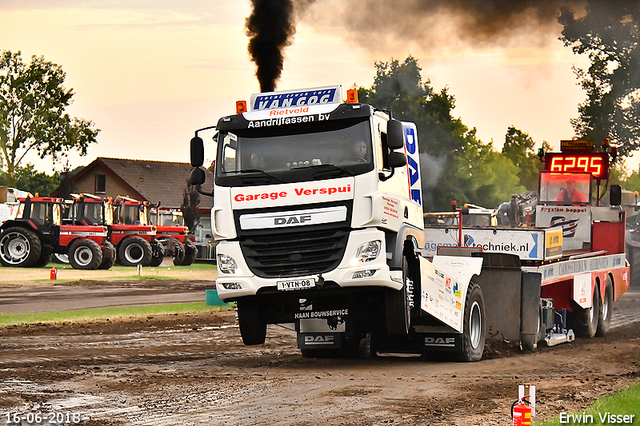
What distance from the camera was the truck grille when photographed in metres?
12.3

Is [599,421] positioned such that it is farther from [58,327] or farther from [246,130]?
[58,327]

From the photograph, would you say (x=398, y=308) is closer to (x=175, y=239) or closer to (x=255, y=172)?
(x=255, y=172)

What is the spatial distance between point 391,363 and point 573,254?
556 cm

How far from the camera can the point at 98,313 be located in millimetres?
21969

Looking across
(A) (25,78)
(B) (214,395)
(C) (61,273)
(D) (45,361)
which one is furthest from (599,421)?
(A) (25,78)

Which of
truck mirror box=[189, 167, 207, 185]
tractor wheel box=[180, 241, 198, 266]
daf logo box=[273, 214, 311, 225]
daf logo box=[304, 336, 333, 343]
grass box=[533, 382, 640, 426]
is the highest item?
truck mirror box=[189, 167, 207, 185]

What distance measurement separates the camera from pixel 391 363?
14406 millimetres

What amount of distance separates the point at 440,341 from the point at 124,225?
3077cm

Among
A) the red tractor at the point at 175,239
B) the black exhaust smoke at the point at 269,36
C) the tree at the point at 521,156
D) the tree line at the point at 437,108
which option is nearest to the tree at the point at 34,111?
the tree line at the point at 437,108

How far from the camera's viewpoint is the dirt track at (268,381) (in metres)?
9.64

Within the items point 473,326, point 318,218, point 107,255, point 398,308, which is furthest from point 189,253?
point 318,218

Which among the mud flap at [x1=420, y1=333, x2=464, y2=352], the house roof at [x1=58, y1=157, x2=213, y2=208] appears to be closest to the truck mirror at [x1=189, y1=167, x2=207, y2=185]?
the mud flap at [x1=420, y1=333, x2=464, y2=352]

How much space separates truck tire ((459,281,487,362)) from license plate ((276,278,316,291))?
2.92 metres

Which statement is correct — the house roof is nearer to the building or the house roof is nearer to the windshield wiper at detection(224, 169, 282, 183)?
the building
